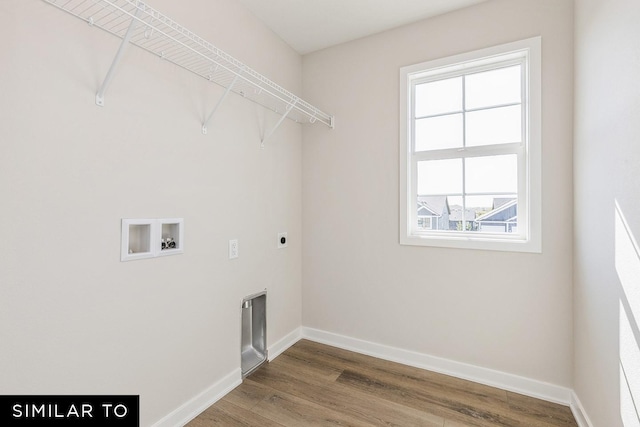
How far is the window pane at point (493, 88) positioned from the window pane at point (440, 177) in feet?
1.45

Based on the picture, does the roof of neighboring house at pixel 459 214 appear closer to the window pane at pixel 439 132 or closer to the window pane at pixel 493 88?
the window pane at pixel 439 132

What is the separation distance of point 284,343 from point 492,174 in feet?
6.87

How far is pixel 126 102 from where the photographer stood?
1.34 metres

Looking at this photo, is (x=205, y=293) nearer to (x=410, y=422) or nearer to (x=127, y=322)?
(x=127, y=322)

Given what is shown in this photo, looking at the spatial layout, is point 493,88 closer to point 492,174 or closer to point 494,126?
point 494,126

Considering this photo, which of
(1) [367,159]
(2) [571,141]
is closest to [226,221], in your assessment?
(1) [367,159]

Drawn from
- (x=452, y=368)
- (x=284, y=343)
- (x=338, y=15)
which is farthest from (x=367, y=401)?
A: (x=338, y=15)

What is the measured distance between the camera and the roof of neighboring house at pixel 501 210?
6.43ft

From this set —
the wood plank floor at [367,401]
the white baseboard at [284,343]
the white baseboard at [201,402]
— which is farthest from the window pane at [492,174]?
the white baseboard at [201,402]

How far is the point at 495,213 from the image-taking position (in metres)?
2.01

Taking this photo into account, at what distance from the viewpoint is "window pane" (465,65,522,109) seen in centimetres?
196

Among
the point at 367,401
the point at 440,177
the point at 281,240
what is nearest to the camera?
the point at 367,401

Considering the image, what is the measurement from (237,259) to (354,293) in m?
1.05

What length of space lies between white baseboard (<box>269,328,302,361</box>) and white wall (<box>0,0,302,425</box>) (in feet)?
1.38
